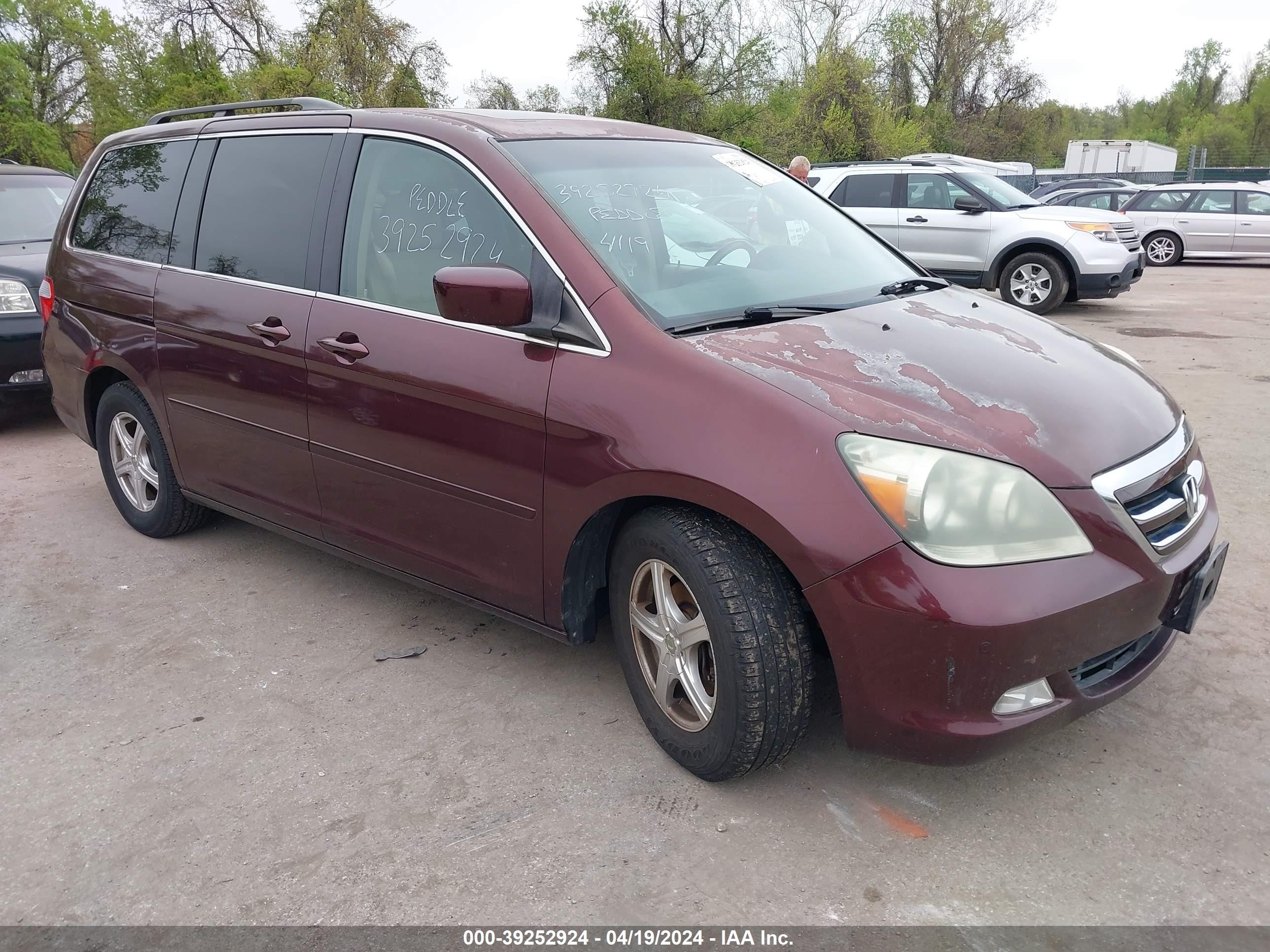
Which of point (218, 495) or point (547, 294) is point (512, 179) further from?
point (218, 495)

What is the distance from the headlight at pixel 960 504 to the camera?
2277mm

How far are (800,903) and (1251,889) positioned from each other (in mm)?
1039

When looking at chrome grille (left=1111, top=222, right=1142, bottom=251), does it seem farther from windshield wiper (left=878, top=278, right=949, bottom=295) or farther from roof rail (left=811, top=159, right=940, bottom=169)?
windshield wiper (left=878, top=278, right=949, bottom=295)

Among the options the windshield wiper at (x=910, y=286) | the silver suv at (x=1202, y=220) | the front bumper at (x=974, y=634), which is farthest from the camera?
the silver suv at (x=1202, y=220)

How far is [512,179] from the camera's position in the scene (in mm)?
3045

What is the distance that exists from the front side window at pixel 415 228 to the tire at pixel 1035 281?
988cm

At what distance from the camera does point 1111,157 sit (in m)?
38.4

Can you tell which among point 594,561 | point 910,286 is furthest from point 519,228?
point 910,286

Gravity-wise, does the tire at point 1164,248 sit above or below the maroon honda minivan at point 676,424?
above

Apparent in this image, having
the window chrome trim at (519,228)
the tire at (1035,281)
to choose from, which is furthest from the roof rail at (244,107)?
the tire at (1035,281)

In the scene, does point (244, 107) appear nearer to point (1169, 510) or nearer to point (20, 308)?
point (20, 308)

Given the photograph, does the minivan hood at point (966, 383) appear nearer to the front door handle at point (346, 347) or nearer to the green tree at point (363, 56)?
the front door handle at point (346, 347)

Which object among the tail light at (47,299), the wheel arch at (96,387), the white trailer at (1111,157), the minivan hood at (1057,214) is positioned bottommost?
the wheel arch at (96,387)

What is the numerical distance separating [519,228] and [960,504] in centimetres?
153
